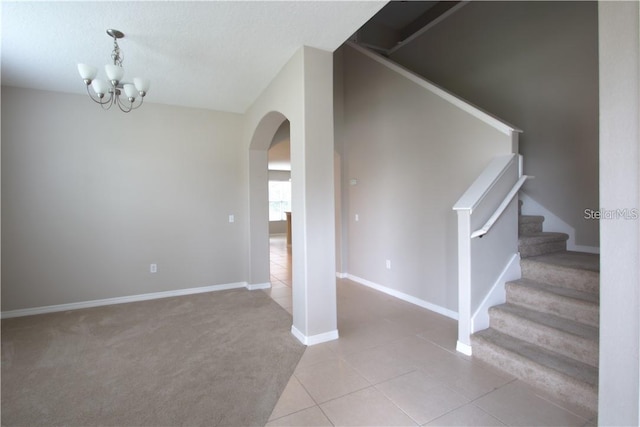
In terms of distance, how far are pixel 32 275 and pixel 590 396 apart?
18.5 ft

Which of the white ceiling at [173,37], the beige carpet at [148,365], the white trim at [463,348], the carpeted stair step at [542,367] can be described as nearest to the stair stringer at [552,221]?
the carpeted stair step at [542,367]

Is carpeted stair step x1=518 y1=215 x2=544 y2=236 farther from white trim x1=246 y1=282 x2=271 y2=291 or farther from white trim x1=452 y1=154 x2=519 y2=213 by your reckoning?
white trim x1=246 y1=282 x2=271 y2=291

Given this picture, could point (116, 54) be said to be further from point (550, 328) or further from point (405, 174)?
point (550, 328)

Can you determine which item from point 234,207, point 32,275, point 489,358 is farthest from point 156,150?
point 489,358

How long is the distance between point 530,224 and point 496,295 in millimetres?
1223

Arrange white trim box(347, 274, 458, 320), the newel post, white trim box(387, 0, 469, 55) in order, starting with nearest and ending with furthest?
the newel post < white trim box(347, 274, 458, 320) < white trim box(387, 0, 469, 55)

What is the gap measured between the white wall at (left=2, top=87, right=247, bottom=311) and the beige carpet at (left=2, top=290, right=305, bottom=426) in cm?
56

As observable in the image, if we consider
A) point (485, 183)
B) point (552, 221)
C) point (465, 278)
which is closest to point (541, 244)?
point (552, 221)

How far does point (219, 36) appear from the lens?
2701mm

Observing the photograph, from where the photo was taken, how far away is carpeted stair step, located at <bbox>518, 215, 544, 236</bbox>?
3.45m

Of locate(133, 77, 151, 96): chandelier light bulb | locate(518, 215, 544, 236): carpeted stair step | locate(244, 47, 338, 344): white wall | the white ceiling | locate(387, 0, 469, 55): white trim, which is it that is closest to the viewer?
the white ceiling

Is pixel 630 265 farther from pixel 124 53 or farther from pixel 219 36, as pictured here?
pixel 124 53

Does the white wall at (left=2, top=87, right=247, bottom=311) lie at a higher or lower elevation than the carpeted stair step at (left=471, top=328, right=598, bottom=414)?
higher

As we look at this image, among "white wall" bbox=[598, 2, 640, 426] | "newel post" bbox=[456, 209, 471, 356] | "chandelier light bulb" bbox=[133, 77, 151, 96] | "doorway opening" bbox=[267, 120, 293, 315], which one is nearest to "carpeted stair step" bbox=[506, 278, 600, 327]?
"newel post" bbox=[456, 209, 471, 356]
